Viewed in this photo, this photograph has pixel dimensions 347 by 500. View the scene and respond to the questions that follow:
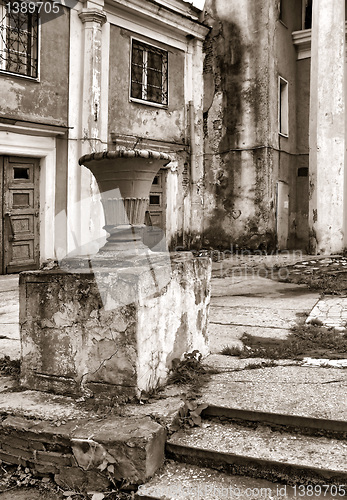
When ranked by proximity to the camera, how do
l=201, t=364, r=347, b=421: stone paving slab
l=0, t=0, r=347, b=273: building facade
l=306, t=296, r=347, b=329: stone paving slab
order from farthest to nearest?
l=0, t=0, r=347, b=273: building facade < l=306, t=296, r=347, b=329: stone paving slab < l=201, t=364, r=347, b=421: stone paving slab

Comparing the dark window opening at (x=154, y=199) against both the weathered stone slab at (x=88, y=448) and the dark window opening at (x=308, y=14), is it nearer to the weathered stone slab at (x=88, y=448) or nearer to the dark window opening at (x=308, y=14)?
the dark window opening at (x=308, y=14)

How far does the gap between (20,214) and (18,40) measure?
325 centimetres

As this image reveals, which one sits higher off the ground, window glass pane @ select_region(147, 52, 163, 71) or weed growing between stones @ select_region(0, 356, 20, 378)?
window glass pane @ select_region(147, 52, 163, 71)

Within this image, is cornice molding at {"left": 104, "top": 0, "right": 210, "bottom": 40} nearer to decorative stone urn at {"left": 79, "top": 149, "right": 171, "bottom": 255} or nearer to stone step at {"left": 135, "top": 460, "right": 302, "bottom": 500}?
decorative stone urn at {"left": 79, "top": 149, "right": 171, "bottom": 255}

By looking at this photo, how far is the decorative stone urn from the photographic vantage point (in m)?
3.30

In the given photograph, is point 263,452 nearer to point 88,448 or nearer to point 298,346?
point 88,448

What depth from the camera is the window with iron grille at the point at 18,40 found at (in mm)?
8758

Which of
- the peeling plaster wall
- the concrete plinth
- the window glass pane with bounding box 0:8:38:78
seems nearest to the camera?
the concrete plinth

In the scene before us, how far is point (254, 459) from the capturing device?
2.41m

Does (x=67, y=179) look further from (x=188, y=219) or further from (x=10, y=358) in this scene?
(x=10, y=358)

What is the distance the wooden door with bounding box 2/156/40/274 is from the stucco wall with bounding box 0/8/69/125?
90cm

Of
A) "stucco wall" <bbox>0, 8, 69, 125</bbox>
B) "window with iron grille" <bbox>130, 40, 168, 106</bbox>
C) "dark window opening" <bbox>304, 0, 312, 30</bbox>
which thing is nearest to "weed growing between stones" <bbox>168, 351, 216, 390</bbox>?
"stucco wall" <bbox>0, 8, 69, 125</bbox>

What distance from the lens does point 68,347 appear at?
10.0 feet

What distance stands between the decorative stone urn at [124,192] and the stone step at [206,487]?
1.50 metres
